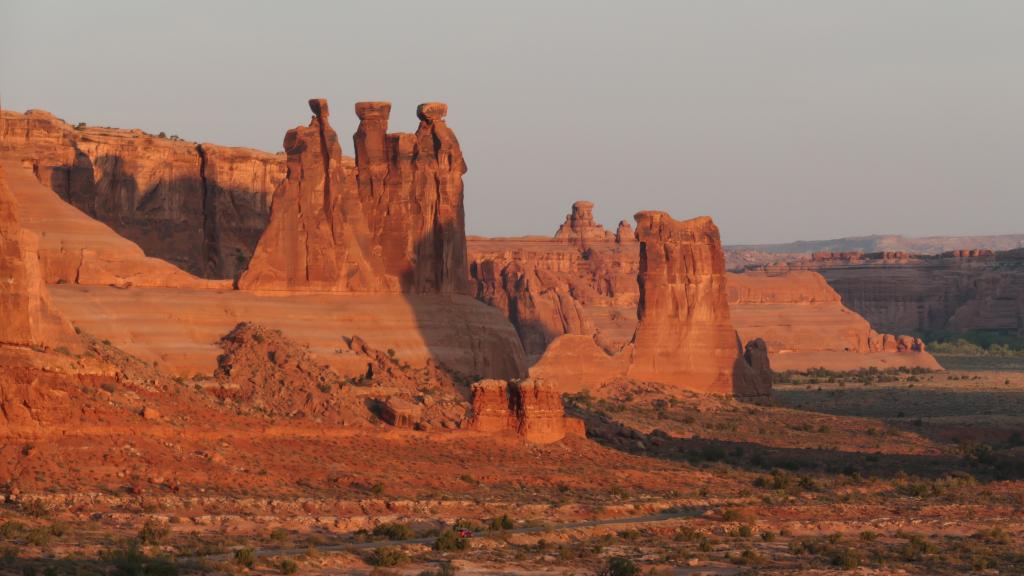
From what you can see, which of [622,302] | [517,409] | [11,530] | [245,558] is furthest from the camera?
[622,302]

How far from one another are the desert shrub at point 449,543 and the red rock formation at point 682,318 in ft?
156

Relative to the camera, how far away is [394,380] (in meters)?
65.4

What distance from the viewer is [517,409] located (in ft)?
205

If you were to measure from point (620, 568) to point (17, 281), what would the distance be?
1716 cm

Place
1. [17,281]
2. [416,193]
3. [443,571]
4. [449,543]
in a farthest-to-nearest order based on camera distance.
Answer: [416,193] → [17,281] → [449,543] → [443,571]

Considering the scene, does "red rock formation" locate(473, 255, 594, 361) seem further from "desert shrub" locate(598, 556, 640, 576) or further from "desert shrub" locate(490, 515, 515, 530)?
"desert shrub" locate(598, 556, 640, 576)

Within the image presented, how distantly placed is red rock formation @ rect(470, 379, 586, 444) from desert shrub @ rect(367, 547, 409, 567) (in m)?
19.9

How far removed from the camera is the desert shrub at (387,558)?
135 feet

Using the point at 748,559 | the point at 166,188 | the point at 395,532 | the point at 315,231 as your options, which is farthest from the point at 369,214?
the point at 748,559

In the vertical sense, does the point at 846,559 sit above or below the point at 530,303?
below

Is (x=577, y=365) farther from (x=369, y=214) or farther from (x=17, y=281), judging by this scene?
(x=17, y=281)

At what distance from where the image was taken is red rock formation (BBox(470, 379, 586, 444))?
2441 inches

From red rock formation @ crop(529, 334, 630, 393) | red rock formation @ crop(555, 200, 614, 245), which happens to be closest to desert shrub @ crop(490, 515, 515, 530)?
red rock formation @ crop(529, 334, 630, 393)

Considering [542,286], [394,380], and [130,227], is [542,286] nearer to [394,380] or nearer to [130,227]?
[130,227]
